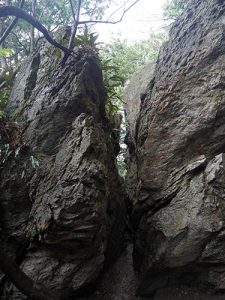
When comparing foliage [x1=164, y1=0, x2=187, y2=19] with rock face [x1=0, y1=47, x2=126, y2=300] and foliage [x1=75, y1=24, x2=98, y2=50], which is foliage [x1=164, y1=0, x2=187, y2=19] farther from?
rock face [x1=0, y1=47, x2=126, y2=300]

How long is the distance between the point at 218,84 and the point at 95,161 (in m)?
3.27

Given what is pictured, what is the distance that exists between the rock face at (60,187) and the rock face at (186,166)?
1.09 meters

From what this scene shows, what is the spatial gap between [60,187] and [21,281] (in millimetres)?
1699

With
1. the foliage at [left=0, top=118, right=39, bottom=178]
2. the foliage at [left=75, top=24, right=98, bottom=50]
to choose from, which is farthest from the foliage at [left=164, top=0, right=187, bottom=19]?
the foliage at [left=0, top=118, right=39, bottom=178]

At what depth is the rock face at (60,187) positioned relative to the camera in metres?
5.34

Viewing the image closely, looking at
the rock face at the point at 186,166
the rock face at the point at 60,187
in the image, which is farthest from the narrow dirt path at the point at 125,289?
the rock face at the point at 60,187

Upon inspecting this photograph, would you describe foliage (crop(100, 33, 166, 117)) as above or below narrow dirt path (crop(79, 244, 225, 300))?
above

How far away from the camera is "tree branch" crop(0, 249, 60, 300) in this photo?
4.21m

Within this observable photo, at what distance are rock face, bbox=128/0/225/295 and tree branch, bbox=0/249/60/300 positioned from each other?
8.08ft

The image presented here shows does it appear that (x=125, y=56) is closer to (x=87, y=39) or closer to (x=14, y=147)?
(x=87, y=39)

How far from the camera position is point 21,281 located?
Result: 4410 millimetres

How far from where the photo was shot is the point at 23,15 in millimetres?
3354

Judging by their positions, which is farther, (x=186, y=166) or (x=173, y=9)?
(x=173, y=9)

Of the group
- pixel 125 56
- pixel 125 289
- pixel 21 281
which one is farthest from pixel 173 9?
pixel 21 281
